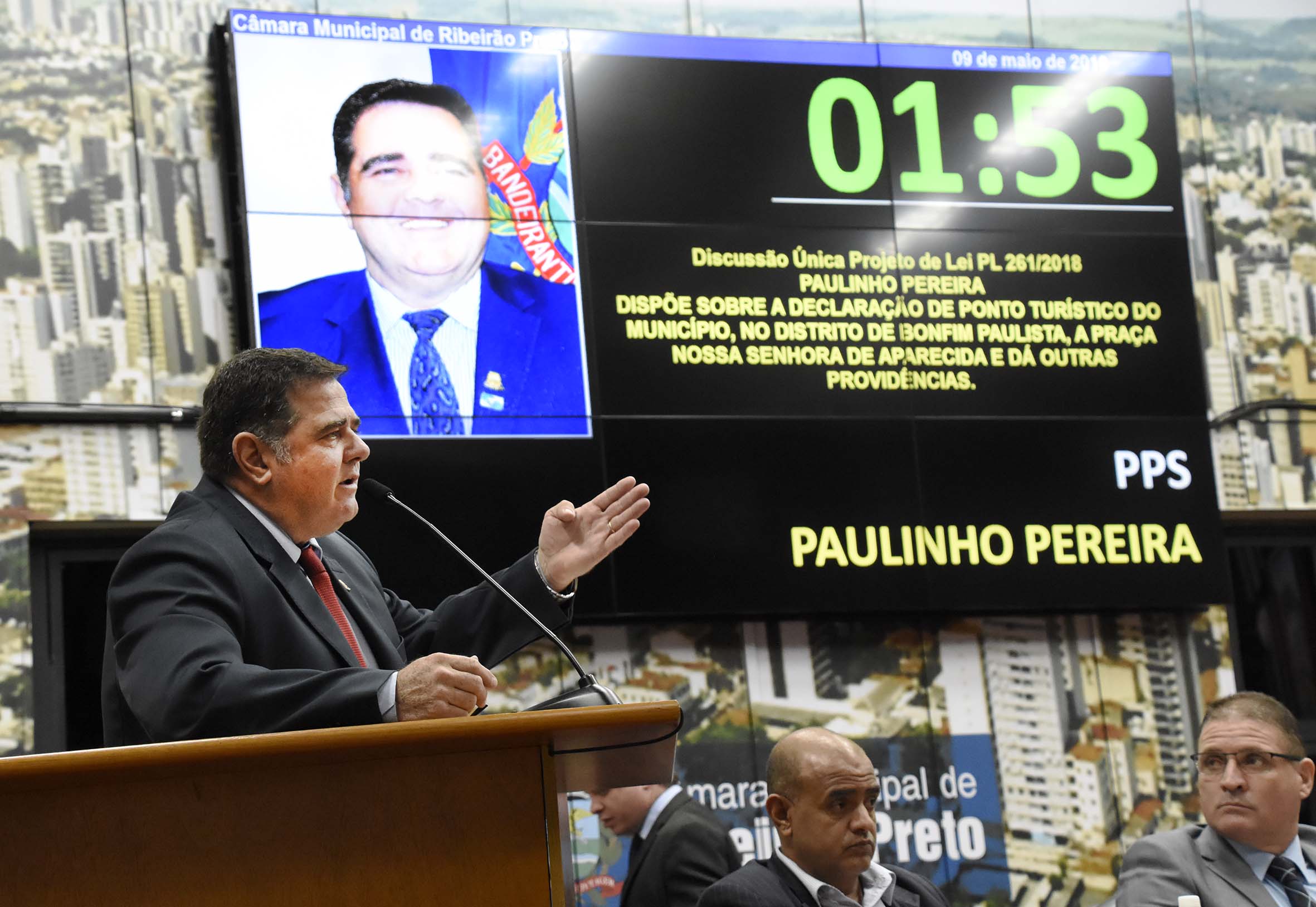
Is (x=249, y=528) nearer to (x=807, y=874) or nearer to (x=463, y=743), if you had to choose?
(x=463, y=743)

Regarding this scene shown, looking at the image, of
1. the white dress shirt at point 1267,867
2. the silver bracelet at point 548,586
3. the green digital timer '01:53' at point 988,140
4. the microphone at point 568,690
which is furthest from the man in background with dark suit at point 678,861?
the green digital timer '01:53' at point 988,140

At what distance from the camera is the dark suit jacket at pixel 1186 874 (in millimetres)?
2924

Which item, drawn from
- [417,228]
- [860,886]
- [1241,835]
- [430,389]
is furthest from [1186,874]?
[417,228]

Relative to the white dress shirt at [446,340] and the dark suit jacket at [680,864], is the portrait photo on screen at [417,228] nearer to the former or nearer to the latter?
the white dress shirt at [446,340]

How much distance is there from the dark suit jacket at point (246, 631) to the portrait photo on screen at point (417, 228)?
2.75 metres

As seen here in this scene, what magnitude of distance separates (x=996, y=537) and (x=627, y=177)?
1.78 meters

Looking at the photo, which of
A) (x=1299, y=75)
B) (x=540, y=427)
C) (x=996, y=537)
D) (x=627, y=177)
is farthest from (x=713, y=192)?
(x=1299, y=75)

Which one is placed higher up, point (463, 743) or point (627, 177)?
point (627, 177)

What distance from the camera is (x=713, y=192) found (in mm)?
5535

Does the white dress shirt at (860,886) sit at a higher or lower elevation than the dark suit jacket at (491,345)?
lower

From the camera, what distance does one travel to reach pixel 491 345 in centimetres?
520

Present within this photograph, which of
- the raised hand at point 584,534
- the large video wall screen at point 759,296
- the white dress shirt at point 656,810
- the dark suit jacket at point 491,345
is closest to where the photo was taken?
the raised hand at point 584,534

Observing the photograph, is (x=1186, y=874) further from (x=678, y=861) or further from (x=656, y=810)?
(x=656, y=810)

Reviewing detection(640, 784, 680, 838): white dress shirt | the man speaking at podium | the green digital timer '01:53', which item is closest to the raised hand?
the man speaking at podium
